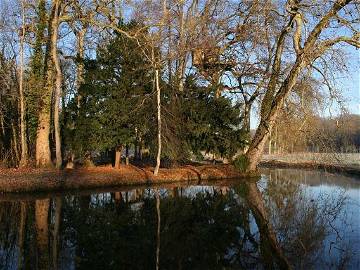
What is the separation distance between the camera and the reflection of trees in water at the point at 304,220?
9.40 meters

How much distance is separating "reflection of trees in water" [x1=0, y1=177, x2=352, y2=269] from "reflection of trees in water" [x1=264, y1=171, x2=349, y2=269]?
2cm

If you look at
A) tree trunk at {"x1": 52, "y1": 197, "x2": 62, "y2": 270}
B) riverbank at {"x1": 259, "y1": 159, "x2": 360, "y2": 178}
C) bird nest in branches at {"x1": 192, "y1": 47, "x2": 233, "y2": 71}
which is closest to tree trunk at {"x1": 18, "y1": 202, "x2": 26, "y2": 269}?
tree trunk at {"x1": 52, "y1": 197, "x2": 62, "y2": 270}

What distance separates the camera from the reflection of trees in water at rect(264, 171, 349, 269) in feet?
30.8

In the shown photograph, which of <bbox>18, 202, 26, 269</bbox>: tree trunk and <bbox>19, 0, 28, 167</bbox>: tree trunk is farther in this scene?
<bbox>19, 0, 28, 167</bbox>: tree trunk

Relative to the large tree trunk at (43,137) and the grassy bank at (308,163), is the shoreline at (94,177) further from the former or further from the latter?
the grassy bank at (308,163)

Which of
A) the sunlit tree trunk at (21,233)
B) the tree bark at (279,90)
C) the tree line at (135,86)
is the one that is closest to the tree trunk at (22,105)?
the tree line at (135,86)

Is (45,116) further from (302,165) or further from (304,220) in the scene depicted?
(302,165)

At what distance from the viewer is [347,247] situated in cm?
1008

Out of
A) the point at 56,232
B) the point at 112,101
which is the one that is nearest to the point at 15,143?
the point at 112,101

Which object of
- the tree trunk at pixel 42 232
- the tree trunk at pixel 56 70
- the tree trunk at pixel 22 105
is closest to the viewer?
the tree trunk at pixel 42 232

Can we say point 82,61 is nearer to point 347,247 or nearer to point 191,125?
point 191,125

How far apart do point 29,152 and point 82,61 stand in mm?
6333

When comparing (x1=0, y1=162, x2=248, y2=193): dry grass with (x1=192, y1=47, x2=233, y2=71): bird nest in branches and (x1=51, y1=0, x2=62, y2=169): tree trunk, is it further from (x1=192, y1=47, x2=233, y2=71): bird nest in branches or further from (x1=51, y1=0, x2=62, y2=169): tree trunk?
(x1=192, y1=47, x2=233, y2=71): bird nest in branches

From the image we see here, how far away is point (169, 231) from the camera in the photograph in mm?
11656
